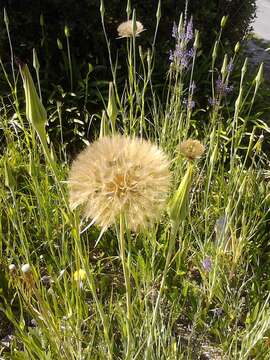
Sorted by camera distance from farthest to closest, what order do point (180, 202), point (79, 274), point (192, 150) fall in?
point (79, 274) → point (192, 150) → point (180, 202)

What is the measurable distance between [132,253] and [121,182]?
3.80ft

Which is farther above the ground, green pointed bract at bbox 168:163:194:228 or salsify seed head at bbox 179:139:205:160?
salsify seed head at bbox 179:139:205:160

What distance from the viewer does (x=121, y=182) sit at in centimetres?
97

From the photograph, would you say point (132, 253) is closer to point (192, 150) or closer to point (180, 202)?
point (192, 150)

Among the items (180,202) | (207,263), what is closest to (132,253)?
(207,263)

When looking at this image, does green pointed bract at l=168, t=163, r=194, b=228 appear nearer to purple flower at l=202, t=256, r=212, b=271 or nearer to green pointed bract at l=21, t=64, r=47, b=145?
green pointed bract at l=21, t=64, r=47, b=145

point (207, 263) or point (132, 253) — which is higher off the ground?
point (207, 263)

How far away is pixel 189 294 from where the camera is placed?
6.35 ft

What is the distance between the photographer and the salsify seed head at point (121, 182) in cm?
96

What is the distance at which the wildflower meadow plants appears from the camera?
1000mm

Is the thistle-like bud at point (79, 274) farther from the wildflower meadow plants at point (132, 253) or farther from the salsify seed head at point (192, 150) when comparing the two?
the salsify seed head at point (192, 150)

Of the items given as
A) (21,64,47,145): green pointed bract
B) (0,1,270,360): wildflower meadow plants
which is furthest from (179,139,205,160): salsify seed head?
(21,64,47,145): green pointed bract

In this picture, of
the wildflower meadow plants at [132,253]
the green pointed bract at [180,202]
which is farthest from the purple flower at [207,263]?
the green pointed bract at [180,202]

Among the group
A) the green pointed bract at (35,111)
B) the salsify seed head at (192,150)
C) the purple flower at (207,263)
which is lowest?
the purple flower at (207,263)
